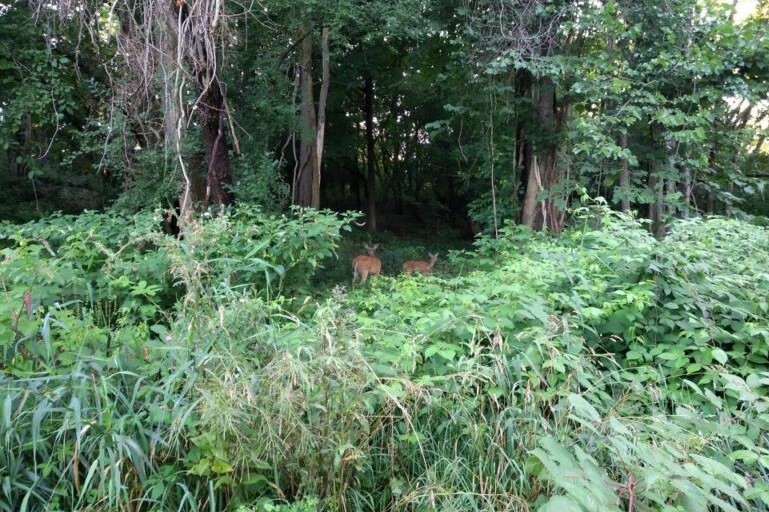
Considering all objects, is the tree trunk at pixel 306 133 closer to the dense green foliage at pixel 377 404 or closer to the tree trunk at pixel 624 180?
the tree trunk at pixel 624 180

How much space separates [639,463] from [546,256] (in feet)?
8.44

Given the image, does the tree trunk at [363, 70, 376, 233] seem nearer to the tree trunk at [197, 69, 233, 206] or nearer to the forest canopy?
the forest canopy

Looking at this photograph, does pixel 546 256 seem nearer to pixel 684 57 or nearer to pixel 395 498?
pixel 395 498

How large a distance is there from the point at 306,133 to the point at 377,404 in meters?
8.18

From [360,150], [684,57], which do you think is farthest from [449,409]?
[360,150]

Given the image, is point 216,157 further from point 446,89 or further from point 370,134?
point 370,134

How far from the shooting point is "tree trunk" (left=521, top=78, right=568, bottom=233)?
10.4 meters

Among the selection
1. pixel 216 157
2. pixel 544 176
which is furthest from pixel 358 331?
pixel 544 176

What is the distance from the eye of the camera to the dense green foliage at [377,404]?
7.46 feet

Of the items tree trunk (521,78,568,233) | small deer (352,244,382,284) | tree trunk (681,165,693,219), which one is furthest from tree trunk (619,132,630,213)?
small deer (352,244,382,284)

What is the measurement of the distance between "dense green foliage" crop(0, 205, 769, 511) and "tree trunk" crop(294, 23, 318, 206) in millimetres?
6821

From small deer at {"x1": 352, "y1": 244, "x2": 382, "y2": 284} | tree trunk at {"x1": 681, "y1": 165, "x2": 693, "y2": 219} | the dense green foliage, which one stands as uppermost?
tree trunk at {"x1": 681, "y1": 165, "x2": 693, "y2": 219}

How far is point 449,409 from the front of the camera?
271 cm

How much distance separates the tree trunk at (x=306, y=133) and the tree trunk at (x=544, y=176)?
4.14 metres
